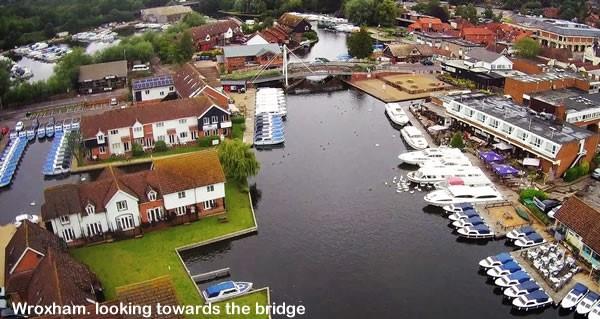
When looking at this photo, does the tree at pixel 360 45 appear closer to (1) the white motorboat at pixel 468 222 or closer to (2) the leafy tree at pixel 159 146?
(2) the leafy tree at pixel 159 146

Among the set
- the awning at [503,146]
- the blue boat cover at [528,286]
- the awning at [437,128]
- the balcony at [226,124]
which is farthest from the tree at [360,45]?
the blue boat cover at [528,286]

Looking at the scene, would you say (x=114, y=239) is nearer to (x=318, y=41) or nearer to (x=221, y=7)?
(x=318, y=41)

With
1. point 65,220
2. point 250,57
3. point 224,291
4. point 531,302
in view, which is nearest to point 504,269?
point 531,302

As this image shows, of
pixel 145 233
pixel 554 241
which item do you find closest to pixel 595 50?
pixel 554 241

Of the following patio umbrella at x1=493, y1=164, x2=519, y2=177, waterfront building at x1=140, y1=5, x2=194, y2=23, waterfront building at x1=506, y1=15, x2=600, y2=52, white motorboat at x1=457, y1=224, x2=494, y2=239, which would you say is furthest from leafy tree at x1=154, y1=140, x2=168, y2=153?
waterfront building at x1=140, y1=5, x2=194, y2=23

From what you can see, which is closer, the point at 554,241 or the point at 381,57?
the point at 554,241

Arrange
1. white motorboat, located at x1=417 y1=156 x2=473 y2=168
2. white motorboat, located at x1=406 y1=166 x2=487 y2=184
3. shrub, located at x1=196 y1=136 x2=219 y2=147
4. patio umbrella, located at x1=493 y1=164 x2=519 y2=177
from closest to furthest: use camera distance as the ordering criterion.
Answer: patio umbrella, located at x1=493 y1=164 x2=519 y2=177
white motorboat, located at x1=406 y1=166 x2=487 y2=184
white motorboat, located at x1=417 y1=156 x2=473 y2=168
shrub, located at x1=196 y1=136 x2=219 y2=147

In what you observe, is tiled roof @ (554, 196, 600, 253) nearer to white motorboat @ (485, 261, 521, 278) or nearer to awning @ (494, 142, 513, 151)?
white motorboat @ (485, 261, 521, 278)
